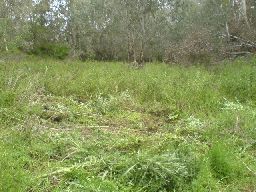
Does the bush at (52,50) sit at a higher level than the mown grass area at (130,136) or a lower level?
lower

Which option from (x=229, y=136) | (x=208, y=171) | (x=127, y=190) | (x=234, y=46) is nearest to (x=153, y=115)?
(x=229, y=136)

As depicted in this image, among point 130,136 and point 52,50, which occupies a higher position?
point 130,136

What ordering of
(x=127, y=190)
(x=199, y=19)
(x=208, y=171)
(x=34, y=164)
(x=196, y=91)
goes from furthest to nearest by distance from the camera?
(x=199, y=19), (x=196, y=91), (x=34, y=164), (x=208, y=171), (x=127, y=190)

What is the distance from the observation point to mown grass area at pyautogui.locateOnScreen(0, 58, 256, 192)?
399 centimetres

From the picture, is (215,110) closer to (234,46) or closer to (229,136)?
(229,136)

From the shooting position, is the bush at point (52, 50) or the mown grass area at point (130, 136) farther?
the bush at point (52, 50)

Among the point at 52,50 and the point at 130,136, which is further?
the point at 52,50

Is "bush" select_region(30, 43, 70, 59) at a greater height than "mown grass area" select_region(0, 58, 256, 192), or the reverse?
"mown grass area" select_region(0, 58, 256, 192)

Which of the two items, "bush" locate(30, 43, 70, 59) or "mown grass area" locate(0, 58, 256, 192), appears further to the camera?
"bush" locate(30, 43, 70, 59)

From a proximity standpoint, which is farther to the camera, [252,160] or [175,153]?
[252,160]

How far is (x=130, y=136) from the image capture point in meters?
5.41

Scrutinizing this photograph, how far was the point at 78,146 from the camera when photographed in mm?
4785

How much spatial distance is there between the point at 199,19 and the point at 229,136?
22.4 metres

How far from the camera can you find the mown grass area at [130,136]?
3987 mm
